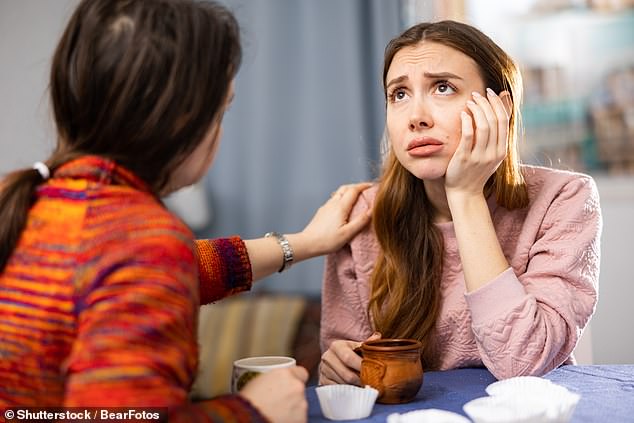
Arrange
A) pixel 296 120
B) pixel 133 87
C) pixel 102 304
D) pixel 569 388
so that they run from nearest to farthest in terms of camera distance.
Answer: pixel 102 304, pixel 133 87, pixel 569 388, pixel 296 120

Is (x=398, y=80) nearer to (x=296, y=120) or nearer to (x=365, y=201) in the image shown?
(x=365, y=201)

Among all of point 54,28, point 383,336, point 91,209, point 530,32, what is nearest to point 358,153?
point 530,32

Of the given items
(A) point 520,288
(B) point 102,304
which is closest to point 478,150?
(A) point 520,288

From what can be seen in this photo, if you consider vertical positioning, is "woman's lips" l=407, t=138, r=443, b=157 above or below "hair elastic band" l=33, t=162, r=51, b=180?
below

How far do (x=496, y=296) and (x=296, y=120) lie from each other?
2.23 m

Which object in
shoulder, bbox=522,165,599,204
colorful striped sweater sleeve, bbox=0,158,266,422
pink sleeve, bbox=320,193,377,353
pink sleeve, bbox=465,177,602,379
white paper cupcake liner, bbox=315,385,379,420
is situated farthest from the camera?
pink sleeve, bbox=320,193,377,353

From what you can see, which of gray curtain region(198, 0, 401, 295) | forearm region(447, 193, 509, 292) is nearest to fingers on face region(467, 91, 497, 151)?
forearm region(447, 193, 509, 292)

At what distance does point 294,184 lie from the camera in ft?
11.5

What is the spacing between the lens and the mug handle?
3.92 feet

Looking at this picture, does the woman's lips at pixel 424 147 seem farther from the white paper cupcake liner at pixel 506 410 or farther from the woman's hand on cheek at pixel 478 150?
the white paper cupcake liner at pixel 506 410

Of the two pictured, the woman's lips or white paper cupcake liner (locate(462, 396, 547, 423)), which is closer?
white paper cupcake liner (locate(462, 396, 547, 423))

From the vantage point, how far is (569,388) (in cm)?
128

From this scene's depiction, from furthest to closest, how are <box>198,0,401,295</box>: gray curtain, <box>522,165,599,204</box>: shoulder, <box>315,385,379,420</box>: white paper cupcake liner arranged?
<box>198,0,401,295</box>: gray curtain → <box>522,165,599,204</box>: shoulder → <box>315,385,379,420</box>: white paper cupcake liner

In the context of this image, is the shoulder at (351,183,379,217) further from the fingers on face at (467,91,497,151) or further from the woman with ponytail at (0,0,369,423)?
the woman with ponytail at (0,0,369,423)
